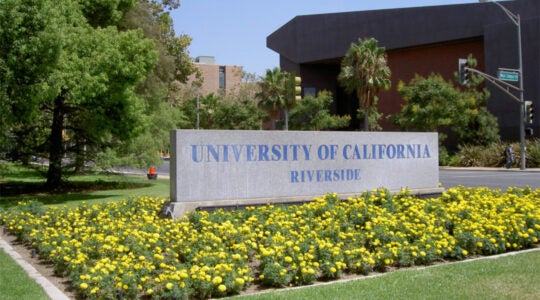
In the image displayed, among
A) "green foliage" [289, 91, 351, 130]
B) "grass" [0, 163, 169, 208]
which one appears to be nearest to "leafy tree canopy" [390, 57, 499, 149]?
"green foliage" [289, 91, 351, 130]

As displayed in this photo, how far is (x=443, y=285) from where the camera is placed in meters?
6.29

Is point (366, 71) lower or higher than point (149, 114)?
higher

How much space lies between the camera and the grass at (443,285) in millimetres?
5898

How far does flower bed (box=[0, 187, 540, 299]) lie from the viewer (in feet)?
20.8

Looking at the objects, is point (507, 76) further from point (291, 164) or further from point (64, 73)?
point (64, 73)

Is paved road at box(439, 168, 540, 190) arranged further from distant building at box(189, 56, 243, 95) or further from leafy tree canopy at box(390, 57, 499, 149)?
distant building at box(189, 56, 243, 95)

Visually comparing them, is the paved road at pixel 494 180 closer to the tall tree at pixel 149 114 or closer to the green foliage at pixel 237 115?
the tall tree at pixel 149 114

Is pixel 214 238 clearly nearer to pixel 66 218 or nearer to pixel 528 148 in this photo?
pixel 66 218

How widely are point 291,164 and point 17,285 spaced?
6.08m

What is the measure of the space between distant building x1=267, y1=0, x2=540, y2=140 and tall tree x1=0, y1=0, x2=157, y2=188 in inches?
1142

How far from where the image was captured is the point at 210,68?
111 m

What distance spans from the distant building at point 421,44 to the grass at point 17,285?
37550 mm

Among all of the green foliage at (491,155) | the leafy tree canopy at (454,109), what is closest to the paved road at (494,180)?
the green foliage at (491,155)

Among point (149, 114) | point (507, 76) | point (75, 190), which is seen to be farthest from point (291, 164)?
point (507, 76)
